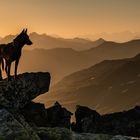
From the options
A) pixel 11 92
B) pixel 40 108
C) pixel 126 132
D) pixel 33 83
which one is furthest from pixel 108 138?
pixel 126 132

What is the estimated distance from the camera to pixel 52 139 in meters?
18.4

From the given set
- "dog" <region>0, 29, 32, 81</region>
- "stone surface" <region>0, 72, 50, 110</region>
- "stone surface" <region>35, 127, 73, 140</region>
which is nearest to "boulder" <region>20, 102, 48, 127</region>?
"stone surface" <region>0, 72, 50, 110</region>

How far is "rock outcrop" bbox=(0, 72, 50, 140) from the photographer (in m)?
15.5

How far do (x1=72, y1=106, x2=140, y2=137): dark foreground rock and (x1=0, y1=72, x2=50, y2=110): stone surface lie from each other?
2089 cm

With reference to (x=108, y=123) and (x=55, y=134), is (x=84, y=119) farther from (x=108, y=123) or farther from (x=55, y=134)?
(x=55, y=134)

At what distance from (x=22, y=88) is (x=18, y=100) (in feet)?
7.97

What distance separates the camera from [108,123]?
55625 mm

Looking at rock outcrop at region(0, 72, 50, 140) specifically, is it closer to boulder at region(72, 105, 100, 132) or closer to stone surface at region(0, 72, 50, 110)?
stone surface at region(0, 72, 50, 110)

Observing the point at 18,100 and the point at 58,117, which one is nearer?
the point at 18,100

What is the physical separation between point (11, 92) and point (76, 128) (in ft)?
102

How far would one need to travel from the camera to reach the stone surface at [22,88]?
2410 cm

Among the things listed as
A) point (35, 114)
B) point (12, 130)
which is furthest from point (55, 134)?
point (35, 114)

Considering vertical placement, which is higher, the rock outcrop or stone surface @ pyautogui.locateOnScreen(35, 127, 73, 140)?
the rock outcrop

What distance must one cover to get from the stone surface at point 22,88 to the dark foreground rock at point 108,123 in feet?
68.5
